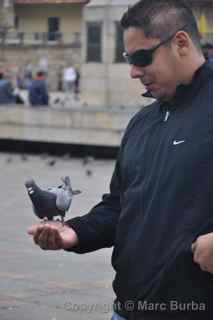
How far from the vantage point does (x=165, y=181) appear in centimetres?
303

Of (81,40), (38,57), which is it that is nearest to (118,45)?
(81,40)

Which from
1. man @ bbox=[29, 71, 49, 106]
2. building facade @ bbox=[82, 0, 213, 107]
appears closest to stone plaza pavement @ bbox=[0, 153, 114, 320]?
man @ bbox=[29, 71, 49, 106]

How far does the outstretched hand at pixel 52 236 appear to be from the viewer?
328 centimetres

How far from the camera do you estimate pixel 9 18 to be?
215 feet

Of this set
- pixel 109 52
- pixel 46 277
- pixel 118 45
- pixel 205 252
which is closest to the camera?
pixel 205 252

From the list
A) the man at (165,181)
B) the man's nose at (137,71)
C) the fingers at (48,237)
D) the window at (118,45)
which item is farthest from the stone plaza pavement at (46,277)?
the window at (118,45)

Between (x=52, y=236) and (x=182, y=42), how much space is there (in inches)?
31.8

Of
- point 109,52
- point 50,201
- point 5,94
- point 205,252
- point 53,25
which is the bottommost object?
point 53,25

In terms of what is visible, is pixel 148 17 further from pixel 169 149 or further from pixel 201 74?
pixel 169 149

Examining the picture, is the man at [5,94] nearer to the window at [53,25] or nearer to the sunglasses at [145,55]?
the sunglasses at [145,55]

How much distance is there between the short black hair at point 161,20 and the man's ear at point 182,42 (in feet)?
0.06

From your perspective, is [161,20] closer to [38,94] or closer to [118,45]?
[38,94]

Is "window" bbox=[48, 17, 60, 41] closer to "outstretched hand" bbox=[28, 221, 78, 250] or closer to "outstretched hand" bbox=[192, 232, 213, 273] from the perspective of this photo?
"outstretched hand" bbox=[28, 221, 78, 250]

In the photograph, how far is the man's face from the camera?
10.3ft
